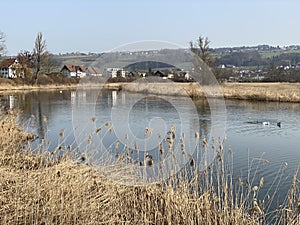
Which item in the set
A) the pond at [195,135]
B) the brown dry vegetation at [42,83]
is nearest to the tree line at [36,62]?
the brown dry vegetation at [42,83]

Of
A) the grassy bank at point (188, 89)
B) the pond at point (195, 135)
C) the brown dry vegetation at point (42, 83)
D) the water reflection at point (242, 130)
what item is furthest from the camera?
the brown dry vegetation at point (42, 83)

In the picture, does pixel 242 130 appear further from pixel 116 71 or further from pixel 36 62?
pixel 36 62

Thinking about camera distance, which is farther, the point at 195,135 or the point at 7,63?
the point at 7,63

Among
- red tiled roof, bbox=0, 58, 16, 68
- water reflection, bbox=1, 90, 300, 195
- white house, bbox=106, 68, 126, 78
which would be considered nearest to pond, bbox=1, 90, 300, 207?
water reflection, bbox=1, 90, 300, 195

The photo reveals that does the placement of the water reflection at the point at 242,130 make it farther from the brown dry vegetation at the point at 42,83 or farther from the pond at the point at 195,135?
the brown dry vegetation at the point at 42,83

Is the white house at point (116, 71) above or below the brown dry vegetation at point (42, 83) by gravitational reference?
above

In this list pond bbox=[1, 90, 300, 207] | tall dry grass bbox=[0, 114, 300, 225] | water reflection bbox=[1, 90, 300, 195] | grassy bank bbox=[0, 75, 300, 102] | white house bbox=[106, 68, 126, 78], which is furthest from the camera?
grassy bank bbox=[0, 75, 300, 102]

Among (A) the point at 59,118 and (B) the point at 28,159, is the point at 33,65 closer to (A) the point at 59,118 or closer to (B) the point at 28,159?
(A) the point at 59,118

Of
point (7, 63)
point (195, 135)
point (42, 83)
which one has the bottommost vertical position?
point (195, 135)

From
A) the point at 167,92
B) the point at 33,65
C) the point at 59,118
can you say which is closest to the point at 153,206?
the point at 59,118

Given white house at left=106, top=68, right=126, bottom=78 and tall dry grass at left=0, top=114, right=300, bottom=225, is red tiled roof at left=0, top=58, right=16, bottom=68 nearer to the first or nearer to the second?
white house at left=106, top=68, right=126, bottom=78

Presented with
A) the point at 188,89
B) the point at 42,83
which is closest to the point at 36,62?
the point at 42,83

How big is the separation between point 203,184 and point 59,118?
456 inches

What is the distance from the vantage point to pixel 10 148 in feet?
25.5
